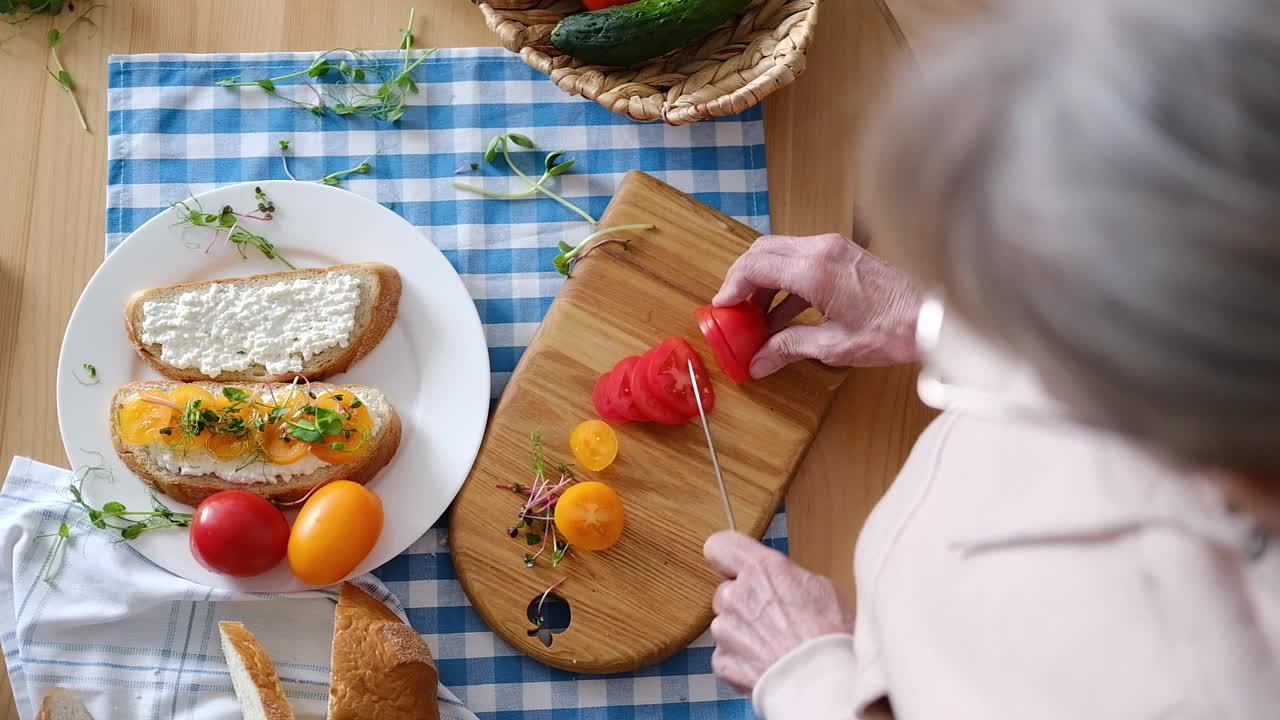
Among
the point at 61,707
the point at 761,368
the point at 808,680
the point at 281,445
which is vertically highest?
the point at 761,368

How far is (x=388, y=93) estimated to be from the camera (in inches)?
79.6

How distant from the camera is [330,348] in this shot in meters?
1.84

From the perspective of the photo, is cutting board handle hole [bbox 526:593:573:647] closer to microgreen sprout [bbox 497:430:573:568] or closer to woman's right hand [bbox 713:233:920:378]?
microgreen sprout [bbox 497:430:573:568]

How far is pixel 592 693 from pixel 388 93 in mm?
1284

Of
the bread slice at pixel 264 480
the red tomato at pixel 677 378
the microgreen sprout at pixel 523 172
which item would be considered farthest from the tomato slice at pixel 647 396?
the bread slice at pixel 264 480

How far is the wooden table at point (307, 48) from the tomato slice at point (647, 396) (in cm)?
34

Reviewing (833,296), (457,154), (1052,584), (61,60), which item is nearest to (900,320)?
(833,296)

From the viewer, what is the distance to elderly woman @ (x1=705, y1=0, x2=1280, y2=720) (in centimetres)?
56

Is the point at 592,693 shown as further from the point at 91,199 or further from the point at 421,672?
the point at 91,199

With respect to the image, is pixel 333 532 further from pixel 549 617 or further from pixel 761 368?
pixel 761 368

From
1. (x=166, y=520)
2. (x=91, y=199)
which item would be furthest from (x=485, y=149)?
(x=166, y=520)

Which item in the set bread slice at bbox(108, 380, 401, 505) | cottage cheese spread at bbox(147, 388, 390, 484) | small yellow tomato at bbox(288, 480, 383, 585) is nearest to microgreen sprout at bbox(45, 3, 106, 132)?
bread slice at bbox(108, 380, 401, 505)

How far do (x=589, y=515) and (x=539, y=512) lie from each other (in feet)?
0.42

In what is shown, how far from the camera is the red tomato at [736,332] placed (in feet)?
6.01
